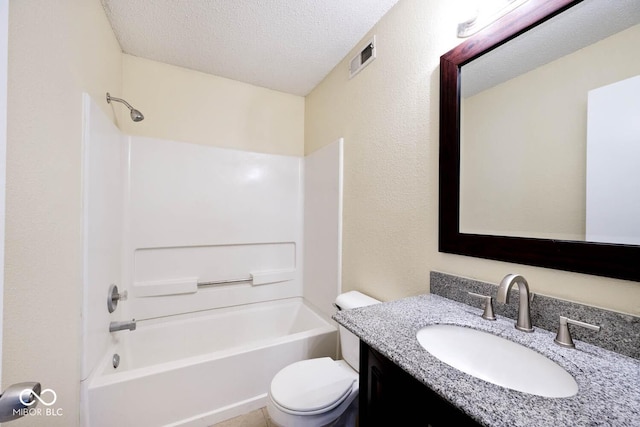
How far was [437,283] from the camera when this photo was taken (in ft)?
3.64

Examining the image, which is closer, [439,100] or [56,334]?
[56,334]

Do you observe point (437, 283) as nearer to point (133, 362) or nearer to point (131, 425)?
point (131, 425)

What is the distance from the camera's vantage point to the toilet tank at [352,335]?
4.45ft

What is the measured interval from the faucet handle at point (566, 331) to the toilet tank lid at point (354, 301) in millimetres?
809

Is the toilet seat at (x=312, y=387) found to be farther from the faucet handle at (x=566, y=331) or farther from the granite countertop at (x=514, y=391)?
the faucet handle at (x=566, y=331)

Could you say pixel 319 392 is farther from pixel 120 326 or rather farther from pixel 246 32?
pixel 246 32

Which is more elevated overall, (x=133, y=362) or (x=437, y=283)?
(x=437, y=283)

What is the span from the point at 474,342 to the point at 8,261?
150 cm

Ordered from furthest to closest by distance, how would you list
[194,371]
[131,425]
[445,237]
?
[194,371] → [131,425] → [445,237]

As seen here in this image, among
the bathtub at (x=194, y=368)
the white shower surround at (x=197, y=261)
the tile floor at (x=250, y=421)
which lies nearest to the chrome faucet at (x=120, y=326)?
the white shower surround at (x=197, y=261)

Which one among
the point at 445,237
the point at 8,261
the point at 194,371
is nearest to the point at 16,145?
the point at 8,261

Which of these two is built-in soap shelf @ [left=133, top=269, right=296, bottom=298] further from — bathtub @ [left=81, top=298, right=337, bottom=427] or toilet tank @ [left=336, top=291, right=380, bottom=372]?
toilet tank @ [left=336, top=291, right=380, bottom=372]

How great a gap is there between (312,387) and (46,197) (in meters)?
1.37

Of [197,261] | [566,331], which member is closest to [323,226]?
[197,261]
